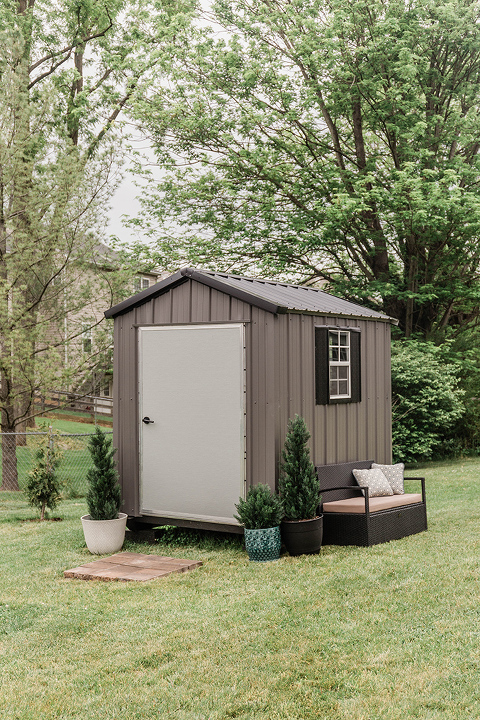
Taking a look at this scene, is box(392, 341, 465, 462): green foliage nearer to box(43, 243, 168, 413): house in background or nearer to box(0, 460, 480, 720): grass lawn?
box(43, 243, 168, 413): house in background

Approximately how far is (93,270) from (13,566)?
712 cm

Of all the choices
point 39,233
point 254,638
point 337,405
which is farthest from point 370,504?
point 39,233

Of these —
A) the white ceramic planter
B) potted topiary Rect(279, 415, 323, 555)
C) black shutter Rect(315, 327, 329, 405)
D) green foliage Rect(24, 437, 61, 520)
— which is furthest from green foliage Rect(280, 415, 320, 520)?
green foliage Rect(24, 437, 61, 520)

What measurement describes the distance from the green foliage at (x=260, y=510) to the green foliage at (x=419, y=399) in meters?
7.48

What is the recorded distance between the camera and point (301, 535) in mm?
6578

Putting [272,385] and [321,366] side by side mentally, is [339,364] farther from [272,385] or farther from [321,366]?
[272,385]

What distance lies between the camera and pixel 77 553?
725 cm

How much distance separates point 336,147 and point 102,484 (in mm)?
11311

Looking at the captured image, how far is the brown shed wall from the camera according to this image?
22.6 ft

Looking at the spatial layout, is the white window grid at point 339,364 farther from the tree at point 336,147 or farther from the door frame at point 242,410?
the tree at point 336,147

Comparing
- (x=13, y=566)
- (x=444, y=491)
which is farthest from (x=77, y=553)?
(x=444, y=491)

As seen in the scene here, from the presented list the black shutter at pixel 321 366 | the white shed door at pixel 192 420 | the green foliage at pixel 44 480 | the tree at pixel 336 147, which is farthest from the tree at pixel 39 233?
the black shutter at pixel 321 366

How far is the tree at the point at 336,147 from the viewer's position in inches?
554

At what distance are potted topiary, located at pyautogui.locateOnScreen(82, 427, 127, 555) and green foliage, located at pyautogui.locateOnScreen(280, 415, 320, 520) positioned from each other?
1863 mm
